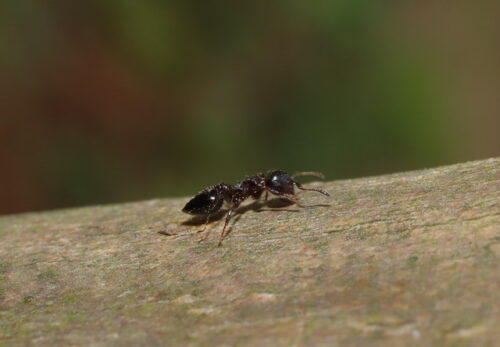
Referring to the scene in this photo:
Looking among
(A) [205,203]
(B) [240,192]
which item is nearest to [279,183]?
(B) [240,192]

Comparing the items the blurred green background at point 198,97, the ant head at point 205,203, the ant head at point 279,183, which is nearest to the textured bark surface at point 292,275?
the ant head at point 205,203

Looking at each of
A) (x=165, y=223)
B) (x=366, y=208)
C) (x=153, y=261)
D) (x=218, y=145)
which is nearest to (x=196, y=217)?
(x=165, y=223)

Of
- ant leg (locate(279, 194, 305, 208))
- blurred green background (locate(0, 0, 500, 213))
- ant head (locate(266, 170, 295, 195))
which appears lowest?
ant leg (locate(279, 194, 305, 208))

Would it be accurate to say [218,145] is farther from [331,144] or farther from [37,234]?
[37,234]

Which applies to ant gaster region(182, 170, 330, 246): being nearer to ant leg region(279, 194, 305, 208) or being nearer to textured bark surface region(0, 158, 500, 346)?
ant leg region(279, 194, 305, 208)

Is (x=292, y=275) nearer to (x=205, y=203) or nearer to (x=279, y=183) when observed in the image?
(x=205, y=203)

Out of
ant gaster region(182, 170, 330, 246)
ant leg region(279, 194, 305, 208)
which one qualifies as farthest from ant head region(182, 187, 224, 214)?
ant leg region(279, 194, 305, 208)
